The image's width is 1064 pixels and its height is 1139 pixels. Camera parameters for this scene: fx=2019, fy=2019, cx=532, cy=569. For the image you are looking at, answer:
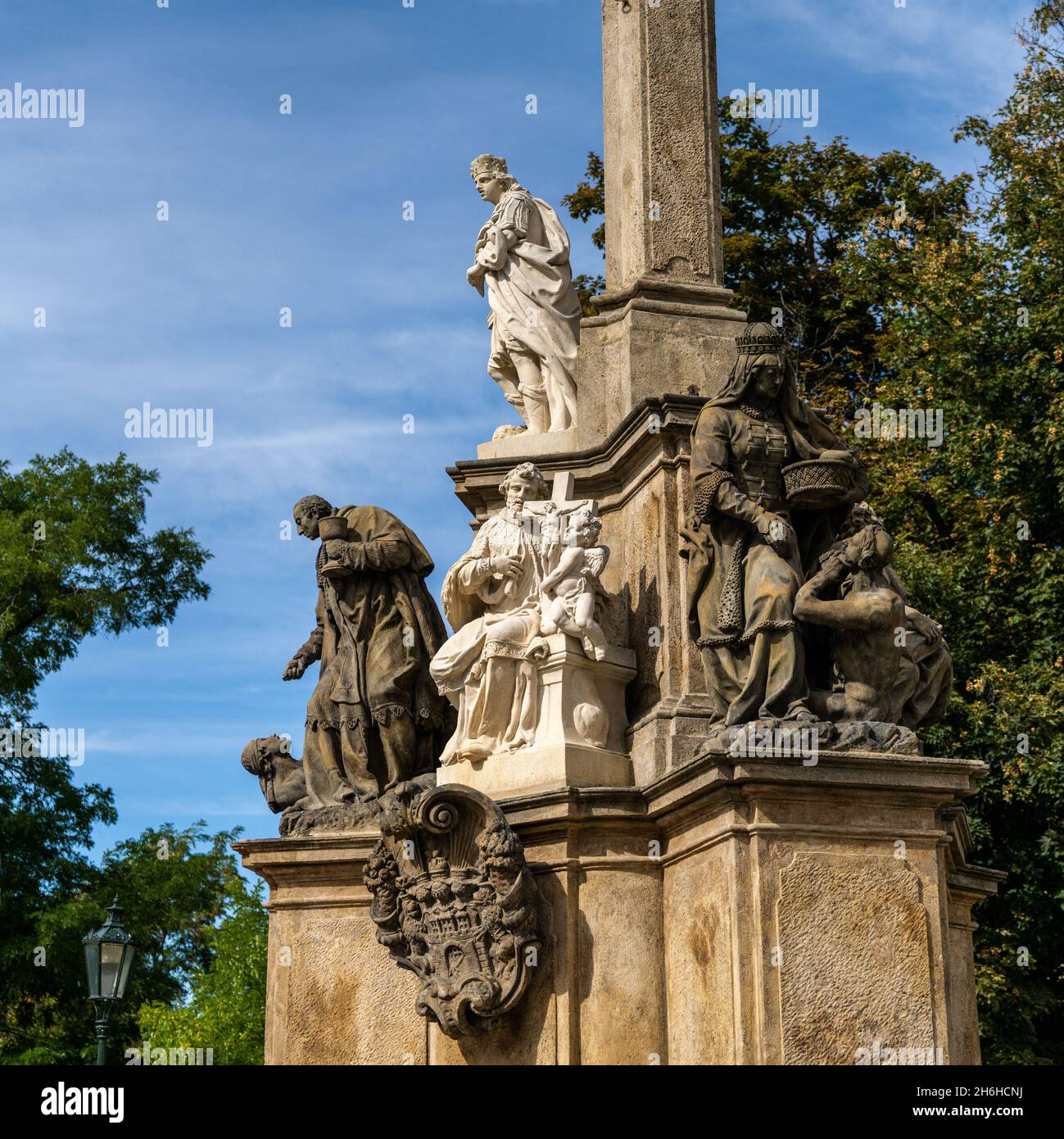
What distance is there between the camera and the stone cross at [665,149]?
11562 mm

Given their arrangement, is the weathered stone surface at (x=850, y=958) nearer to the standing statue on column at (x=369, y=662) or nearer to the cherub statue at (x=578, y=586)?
the cherub statue at (x=578, y=586)

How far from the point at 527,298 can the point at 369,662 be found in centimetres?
236

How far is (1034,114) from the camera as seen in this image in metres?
21.7

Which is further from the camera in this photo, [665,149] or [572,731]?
[665,149]

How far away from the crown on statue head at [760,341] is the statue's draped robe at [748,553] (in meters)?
0.17

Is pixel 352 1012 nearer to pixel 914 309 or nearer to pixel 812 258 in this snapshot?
pixel 914 309

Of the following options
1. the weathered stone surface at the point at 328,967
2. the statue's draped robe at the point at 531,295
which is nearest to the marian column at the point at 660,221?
the statue's draped robe at the point at 531,295

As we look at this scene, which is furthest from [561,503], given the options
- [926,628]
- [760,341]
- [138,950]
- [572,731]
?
[138,950]

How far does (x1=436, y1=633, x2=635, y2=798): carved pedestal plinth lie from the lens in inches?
401

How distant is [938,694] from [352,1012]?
3.73 metres

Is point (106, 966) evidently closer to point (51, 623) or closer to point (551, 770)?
point (551, 770)

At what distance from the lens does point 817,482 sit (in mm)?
9906

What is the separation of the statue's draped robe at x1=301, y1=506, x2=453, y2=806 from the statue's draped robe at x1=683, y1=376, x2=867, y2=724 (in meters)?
2.23

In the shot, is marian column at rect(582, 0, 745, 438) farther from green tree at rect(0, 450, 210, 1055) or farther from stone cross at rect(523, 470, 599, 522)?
green tree at rect(0, 450, 210, 1055)
